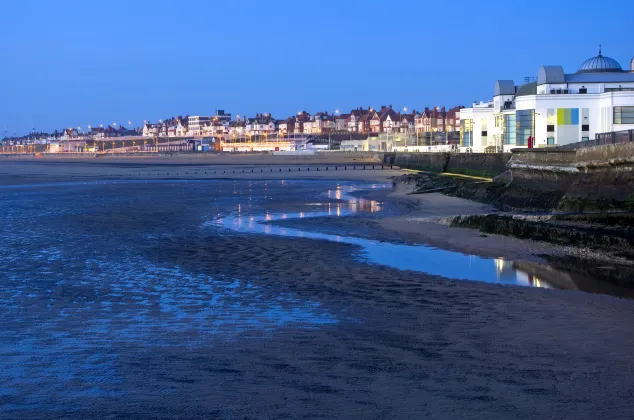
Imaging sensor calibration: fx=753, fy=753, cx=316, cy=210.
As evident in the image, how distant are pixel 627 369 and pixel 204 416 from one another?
4654 mm

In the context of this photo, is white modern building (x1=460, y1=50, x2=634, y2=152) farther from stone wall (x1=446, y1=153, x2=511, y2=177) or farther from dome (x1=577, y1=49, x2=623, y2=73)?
stone wall (x1=446, y1=153, x2=511, y2=177)

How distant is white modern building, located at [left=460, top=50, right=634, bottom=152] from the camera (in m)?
58.2

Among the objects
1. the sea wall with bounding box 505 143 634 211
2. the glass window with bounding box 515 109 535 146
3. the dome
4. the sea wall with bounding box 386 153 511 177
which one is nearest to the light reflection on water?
the sea wall with bounding box 505 143 634 211

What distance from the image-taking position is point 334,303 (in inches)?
482

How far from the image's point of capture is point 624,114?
5769cm

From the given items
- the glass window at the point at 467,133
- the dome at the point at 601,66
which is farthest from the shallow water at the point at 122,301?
the glass window at the point at 467,133

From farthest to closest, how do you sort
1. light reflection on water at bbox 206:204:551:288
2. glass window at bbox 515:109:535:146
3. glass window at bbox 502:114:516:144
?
1. glass window at bbox 502:114:516:144
2. glass window at bbox 515:109:535:146
3. light reflection on water at bbox 206:204:551:288

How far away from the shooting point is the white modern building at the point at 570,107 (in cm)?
5822

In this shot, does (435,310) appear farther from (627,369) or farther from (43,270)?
(43,270)

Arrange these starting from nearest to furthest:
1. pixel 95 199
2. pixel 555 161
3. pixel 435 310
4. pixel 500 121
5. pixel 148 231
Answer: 1. pixel 435 310
2. pixel 148 231
3. pixel 555 161
4. pixel 95 199
5. pixel 500 121

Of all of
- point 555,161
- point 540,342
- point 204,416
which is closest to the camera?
point 204,416

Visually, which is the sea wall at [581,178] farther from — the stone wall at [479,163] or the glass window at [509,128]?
the glass window at [509,128]

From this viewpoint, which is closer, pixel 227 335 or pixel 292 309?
pixel 227 335

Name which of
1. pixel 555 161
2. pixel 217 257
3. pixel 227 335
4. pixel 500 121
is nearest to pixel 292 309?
pixel 227 335
